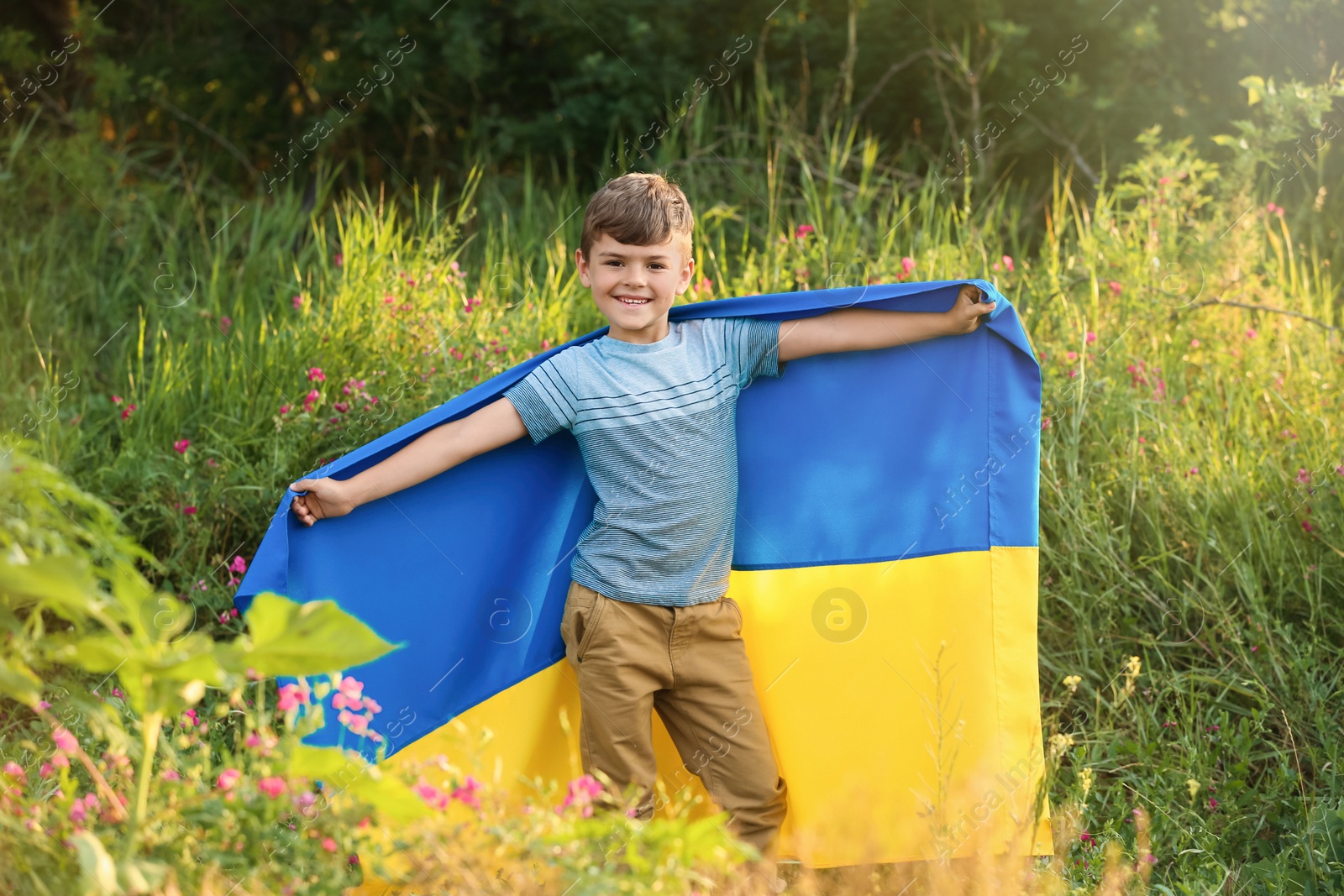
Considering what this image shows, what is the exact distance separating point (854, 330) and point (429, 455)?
3.59 feet

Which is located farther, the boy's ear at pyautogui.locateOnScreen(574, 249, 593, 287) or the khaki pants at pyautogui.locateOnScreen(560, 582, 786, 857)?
the boy's ear at pyautogui.locateOnScreen(574, 249, 593, 287)

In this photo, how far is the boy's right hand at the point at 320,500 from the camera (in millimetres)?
2643

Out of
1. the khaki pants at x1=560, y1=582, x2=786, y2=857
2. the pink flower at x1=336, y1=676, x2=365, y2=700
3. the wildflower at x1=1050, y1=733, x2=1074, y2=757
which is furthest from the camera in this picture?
the khaki pants at x1=560, y1=582, x2=786, y2=857

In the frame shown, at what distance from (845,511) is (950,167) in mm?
3398

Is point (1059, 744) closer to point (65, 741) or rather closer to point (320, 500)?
point (320, 500)

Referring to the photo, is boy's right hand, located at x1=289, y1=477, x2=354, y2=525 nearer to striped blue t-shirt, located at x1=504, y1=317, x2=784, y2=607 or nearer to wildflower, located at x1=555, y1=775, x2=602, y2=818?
striped blue t-shirt, located at x1=504, y1=317, x2=784, y2=607

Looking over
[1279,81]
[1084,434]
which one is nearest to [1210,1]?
[1279,81]

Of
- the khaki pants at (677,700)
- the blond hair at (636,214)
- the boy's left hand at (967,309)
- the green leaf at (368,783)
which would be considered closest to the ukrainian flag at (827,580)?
the boy's left hand at (967,309)

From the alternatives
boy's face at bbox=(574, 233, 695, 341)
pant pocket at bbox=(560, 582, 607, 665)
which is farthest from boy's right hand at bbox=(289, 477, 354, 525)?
boy's face at bbox=(574, 233, 695, 341)

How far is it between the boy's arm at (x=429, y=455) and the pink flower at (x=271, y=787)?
1125 millimetres

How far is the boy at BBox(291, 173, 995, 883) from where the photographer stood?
266cm

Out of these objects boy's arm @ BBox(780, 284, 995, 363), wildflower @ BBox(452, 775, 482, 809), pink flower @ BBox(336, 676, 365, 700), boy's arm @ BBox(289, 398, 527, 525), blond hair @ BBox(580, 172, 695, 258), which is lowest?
wildflower @ BBox(452, 775, 482, 809)

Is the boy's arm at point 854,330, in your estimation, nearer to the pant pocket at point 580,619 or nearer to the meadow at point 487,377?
the pant pocket at point 580,619

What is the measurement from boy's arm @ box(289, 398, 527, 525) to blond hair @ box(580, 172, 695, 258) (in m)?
0.47
